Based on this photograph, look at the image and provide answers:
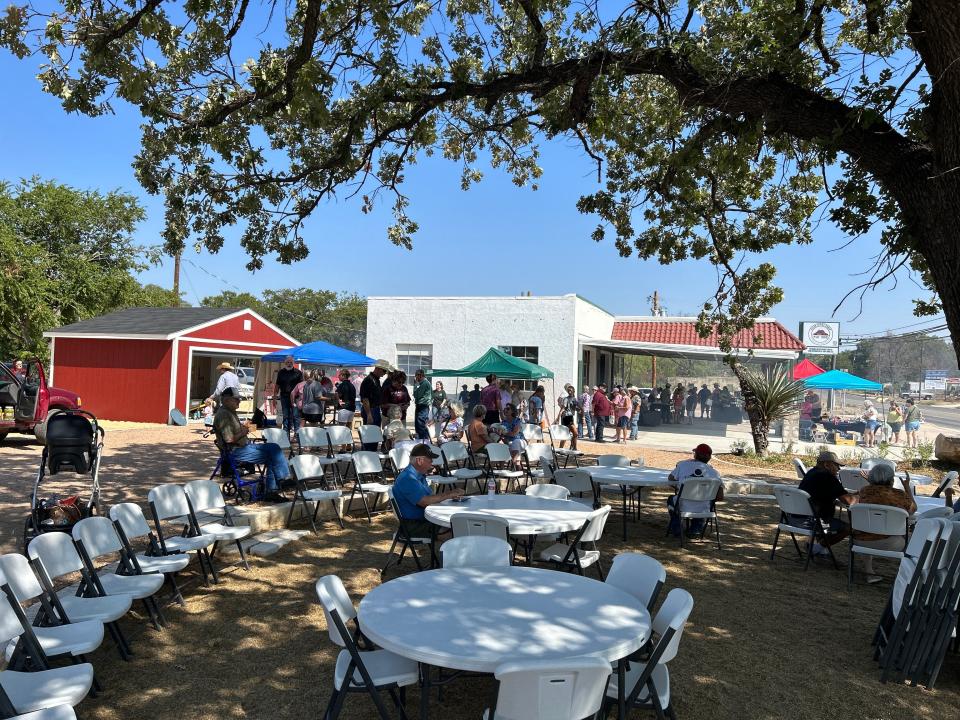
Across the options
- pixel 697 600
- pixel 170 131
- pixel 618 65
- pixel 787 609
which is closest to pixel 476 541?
pixel 697 600

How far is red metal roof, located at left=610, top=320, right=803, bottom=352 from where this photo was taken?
73.0ft

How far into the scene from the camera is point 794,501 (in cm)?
662

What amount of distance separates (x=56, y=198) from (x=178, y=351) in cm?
1864

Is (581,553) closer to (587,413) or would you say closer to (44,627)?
(44,627)

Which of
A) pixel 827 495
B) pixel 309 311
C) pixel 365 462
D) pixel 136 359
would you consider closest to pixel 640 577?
pixel 827 495

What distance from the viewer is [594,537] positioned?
506cm

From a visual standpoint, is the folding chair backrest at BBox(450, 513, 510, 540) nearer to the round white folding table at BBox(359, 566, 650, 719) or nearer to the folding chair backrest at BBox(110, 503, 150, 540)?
the round white folding table at BBox(359, 566, 650, 719)

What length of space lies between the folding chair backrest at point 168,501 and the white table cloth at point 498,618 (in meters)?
2.41

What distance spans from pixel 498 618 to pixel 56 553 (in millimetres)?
2554

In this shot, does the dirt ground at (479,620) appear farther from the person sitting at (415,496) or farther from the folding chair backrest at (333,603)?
the folding chair backrest at (333,603)

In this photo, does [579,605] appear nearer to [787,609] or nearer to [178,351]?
[787,609]

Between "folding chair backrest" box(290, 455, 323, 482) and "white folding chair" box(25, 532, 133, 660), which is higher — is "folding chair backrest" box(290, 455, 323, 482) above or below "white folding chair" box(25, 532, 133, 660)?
above

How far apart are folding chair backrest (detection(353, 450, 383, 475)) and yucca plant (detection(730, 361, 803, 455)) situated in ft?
30.6

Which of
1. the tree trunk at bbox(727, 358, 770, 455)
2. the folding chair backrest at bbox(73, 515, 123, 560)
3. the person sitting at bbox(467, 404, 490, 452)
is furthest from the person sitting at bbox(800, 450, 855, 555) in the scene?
the tree trunk at bbox(727, 358, 770, 455)
